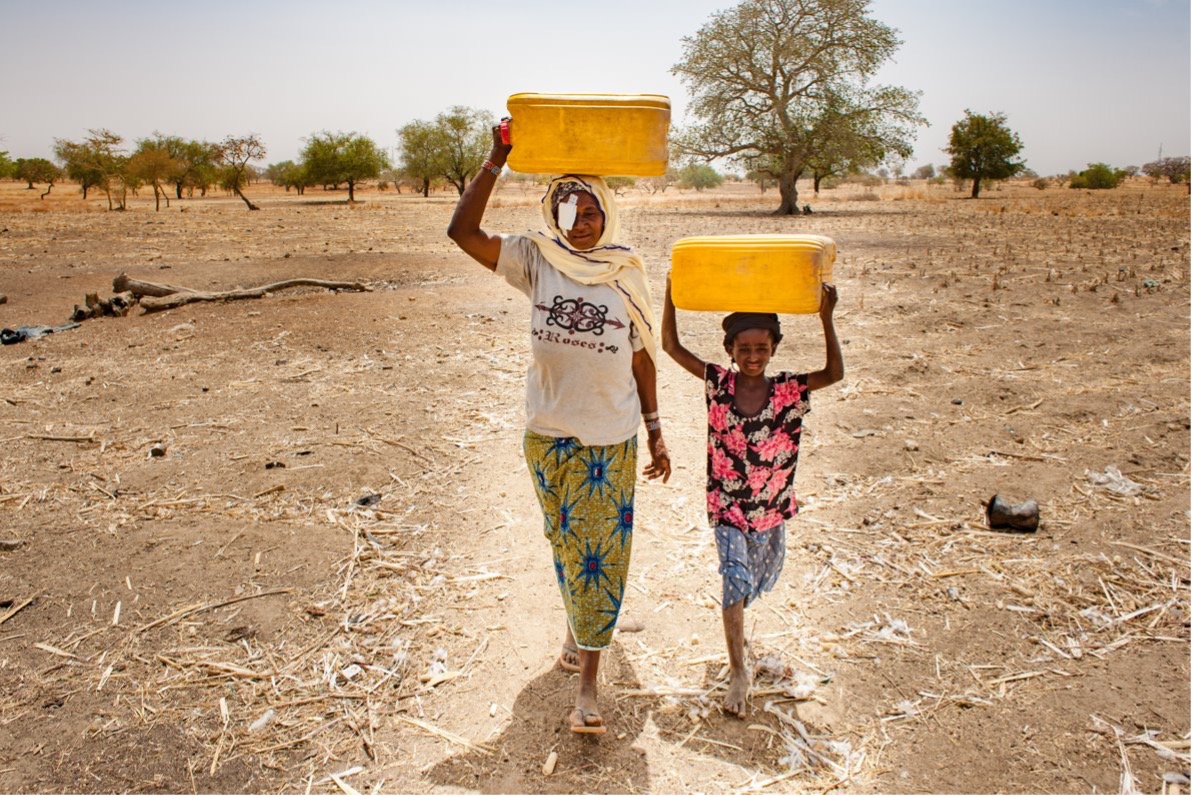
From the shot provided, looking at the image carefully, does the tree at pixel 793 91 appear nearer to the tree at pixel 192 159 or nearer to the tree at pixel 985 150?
the tree at pixel 985 150

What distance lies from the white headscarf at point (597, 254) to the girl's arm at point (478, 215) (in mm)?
149

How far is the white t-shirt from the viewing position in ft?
7.78

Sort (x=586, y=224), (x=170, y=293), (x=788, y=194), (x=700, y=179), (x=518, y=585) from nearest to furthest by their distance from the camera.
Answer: (x=586, y=224)
(x=518, y=585)
(x=170, y=293)
(x=788, y=194)
(x=700, y=179)

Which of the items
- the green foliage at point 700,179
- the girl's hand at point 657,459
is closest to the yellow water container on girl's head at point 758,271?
the girl's hand at point 657,459

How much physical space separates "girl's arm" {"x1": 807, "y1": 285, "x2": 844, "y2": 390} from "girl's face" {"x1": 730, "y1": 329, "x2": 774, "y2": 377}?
0.18m

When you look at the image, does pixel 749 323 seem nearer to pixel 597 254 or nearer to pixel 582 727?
pixel 597 254

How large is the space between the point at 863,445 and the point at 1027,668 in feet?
7.58

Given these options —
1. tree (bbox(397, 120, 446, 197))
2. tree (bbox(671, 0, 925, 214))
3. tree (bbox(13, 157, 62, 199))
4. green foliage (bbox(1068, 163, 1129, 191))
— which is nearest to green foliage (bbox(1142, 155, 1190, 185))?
green foliage (bbox(1068, 163, 1129, 191))

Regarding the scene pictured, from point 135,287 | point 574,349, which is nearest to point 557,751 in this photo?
point 574,349

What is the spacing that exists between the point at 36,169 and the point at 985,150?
200 ft

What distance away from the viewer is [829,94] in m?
28.2

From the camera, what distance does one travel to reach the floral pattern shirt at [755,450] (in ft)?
8.46

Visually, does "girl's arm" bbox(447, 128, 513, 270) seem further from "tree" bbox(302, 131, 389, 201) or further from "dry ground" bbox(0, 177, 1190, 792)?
"tree" bbox(302, 131, 389, 201)

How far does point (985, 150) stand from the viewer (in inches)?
1614
